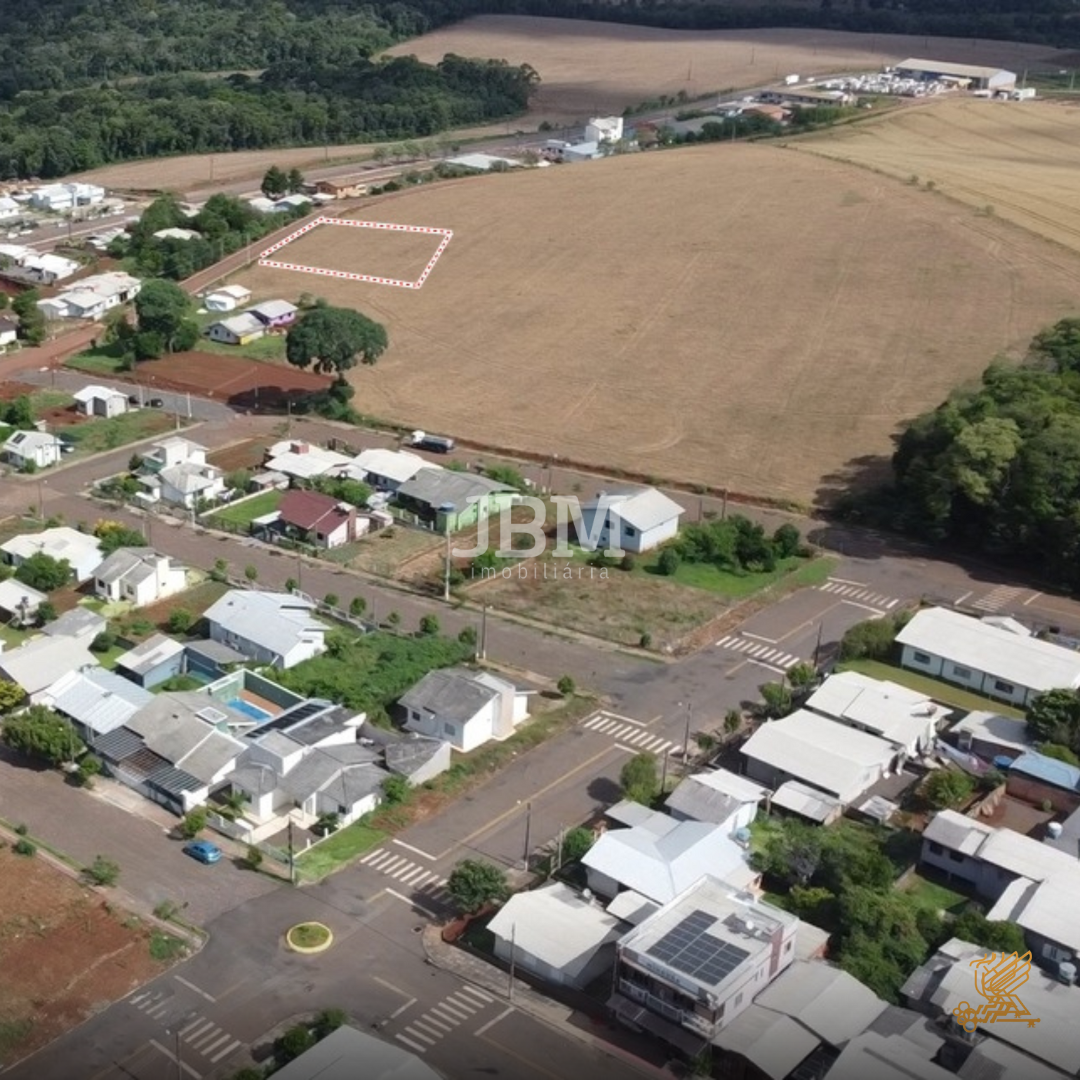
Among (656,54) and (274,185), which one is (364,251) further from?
(656,54)

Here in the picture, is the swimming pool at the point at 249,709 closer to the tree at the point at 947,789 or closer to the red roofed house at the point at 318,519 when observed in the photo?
the red roofed house at the point at 318,519

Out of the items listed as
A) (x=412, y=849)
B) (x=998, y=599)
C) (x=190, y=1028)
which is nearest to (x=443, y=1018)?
(x=190, y=1028)

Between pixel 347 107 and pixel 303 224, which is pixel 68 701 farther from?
pixel 347 107

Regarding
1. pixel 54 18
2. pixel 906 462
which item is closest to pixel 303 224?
pixel 906 462

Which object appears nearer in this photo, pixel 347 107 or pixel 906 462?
pixel 906 462

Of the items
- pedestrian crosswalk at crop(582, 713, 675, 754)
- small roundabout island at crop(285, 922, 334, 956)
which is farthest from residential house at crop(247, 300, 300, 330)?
small roundabout island at crop(285, 922, 334, 956)

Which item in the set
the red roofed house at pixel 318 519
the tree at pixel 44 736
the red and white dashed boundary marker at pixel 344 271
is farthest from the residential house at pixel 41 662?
the red and white dashed boundary marker at pixel 344 271
